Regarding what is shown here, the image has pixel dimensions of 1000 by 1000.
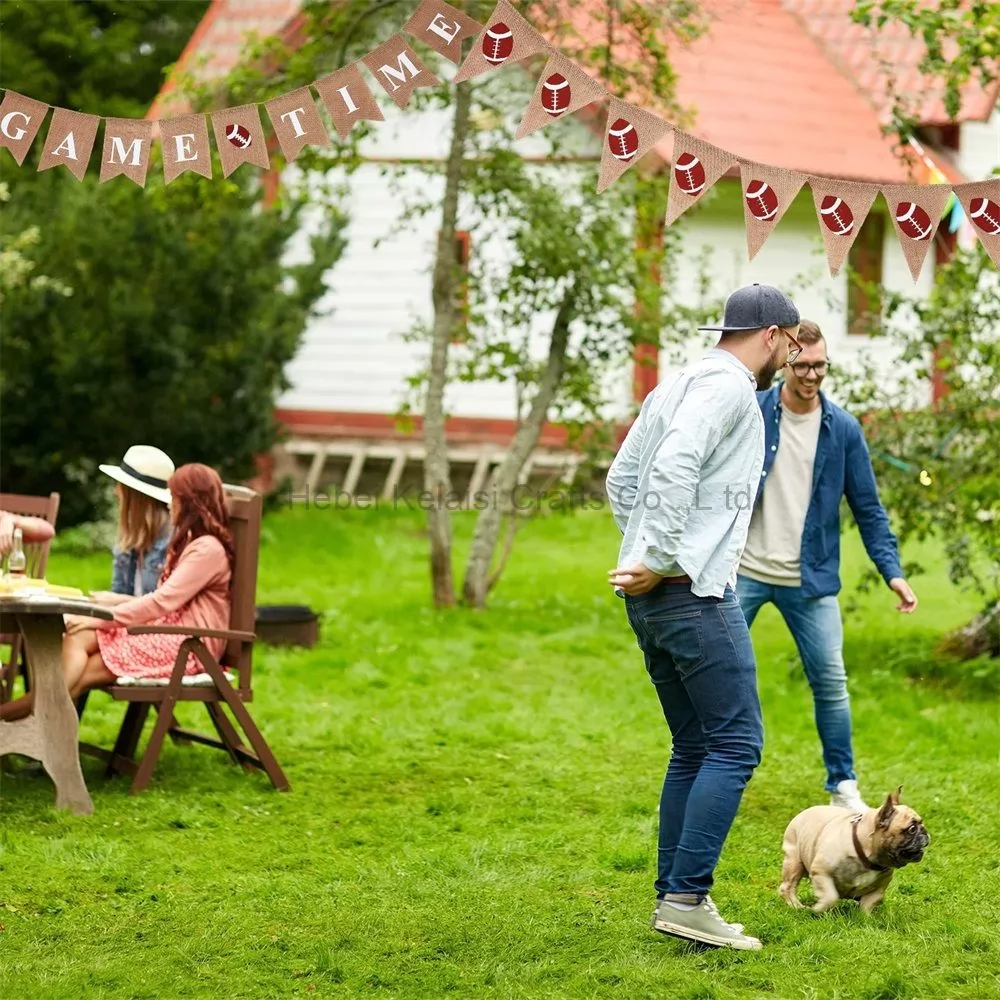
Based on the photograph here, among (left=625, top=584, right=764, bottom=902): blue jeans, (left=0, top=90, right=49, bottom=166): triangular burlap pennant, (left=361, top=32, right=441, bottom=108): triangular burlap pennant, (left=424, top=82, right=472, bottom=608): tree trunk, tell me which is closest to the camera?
(left=625, top=584, right=764, bottom=902): blue jeans

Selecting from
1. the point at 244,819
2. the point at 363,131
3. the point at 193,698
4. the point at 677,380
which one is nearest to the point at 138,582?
the point at 193,698

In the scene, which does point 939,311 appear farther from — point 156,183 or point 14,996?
point 14,996

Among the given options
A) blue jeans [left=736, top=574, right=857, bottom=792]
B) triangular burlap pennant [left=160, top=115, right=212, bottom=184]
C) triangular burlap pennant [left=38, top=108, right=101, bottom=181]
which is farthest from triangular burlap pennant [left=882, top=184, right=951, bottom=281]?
triangular burlap pennant [left=38, top=108, right=101, bottom=181]

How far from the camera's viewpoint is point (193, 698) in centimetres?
620

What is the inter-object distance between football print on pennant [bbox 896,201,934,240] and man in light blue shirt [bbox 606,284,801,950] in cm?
64

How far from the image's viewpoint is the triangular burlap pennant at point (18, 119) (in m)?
5.14

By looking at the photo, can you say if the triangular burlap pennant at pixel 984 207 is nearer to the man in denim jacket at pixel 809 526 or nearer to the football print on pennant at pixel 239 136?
the man in denim jacket at pixel 809 526

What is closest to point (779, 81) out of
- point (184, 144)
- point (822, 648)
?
point (822, 648)

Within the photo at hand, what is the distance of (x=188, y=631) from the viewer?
6.01 m

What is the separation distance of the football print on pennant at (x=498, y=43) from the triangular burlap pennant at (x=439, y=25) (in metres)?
0.05

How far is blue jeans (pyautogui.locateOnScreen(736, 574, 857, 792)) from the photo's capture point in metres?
5.84

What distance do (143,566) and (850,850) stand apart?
3440 mm

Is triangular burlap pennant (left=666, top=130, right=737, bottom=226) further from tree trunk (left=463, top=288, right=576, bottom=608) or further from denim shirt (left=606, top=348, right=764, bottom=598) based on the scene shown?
tree trunk (left=463, top=288, right=576, bottom=608)

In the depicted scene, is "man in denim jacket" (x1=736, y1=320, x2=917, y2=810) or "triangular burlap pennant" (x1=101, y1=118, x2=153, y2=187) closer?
"triangular burlap pennant" (x1=101, y1=118, x2=153, y2=187)
